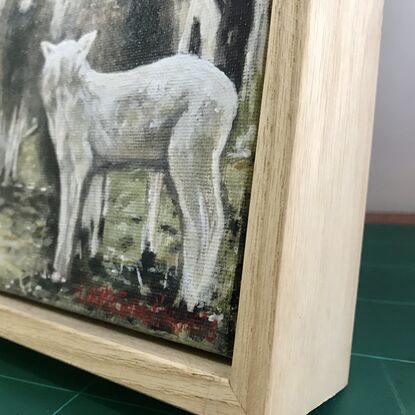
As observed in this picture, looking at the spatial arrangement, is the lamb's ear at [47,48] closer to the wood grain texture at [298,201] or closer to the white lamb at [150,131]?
the white lamb at [150,131]

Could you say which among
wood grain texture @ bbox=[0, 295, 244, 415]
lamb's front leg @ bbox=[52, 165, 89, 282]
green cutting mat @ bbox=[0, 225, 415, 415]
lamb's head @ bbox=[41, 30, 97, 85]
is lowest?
green cutting mat @ bbox=[0, 225, 415, 415]

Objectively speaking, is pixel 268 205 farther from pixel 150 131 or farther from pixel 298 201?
pixel 150 131

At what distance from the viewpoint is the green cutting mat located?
52cm

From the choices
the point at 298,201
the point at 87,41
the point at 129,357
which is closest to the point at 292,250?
the point at 298,201

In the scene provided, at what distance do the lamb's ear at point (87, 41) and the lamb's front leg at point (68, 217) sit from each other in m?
0.13

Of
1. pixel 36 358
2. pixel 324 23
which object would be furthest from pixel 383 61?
pixel 36 358

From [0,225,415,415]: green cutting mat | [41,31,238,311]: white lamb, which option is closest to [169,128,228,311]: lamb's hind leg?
[41,31,238,311]: white lamb

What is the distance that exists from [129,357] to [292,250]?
178mm

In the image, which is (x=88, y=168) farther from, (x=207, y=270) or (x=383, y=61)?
(x=383, y=61)

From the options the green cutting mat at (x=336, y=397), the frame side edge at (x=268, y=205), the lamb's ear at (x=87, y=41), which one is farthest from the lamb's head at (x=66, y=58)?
the green cutting mat at (x=336, y=397)

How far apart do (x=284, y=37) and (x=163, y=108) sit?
14cm

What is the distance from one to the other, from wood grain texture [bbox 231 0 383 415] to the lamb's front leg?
0.22 meters

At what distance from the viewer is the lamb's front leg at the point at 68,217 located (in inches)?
20.9

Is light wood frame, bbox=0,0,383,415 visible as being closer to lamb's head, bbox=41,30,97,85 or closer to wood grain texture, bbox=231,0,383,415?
wood grain texture, bbox=231,0,383,415
